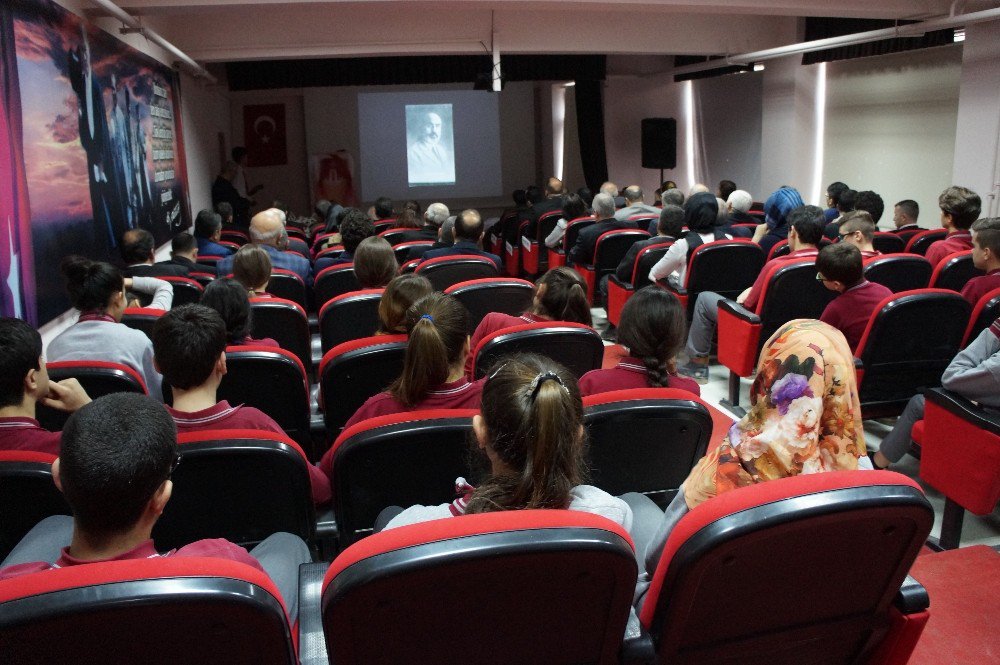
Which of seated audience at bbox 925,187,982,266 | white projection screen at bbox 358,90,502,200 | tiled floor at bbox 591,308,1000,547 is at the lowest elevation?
tiled floor at bbox 591,308,1000,547

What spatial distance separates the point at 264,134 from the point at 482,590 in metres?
12.7

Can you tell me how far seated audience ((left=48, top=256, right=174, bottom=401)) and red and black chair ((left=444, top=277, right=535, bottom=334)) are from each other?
139 cm

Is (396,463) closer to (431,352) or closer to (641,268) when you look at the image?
(431,352)

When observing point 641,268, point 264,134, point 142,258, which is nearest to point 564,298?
point 641,268

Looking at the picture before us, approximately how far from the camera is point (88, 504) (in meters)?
1.17

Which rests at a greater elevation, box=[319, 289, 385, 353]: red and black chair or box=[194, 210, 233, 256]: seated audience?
box=[194, 210, 233, 256]: seated audience

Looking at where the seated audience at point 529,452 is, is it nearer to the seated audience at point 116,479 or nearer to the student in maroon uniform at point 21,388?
the seated audience at point 116,479

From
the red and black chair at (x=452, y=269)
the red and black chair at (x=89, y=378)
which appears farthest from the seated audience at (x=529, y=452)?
the red and black chair at (x=452, y=269)

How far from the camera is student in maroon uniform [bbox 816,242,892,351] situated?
3268 mm

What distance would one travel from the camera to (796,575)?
116 centimetres

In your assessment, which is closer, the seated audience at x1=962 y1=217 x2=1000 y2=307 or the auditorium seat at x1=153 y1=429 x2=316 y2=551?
the auditorium seat at x1=153 y1=429 x2=316 y2=551

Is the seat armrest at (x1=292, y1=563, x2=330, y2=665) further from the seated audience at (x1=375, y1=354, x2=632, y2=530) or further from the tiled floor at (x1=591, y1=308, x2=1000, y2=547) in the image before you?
the tiled floor at (x1=591, y1=308, x2=1000, y2=547)

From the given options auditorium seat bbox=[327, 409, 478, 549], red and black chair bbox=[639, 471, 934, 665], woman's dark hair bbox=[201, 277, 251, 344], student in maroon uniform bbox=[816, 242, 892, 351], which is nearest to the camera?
red and black chair bbox=[639, 471, 934, 665]

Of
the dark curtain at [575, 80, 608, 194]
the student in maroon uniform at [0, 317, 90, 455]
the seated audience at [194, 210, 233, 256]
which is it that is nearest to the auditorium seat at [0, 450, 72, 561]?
the student in maroon uniform at [0, 317, 90, 455]
